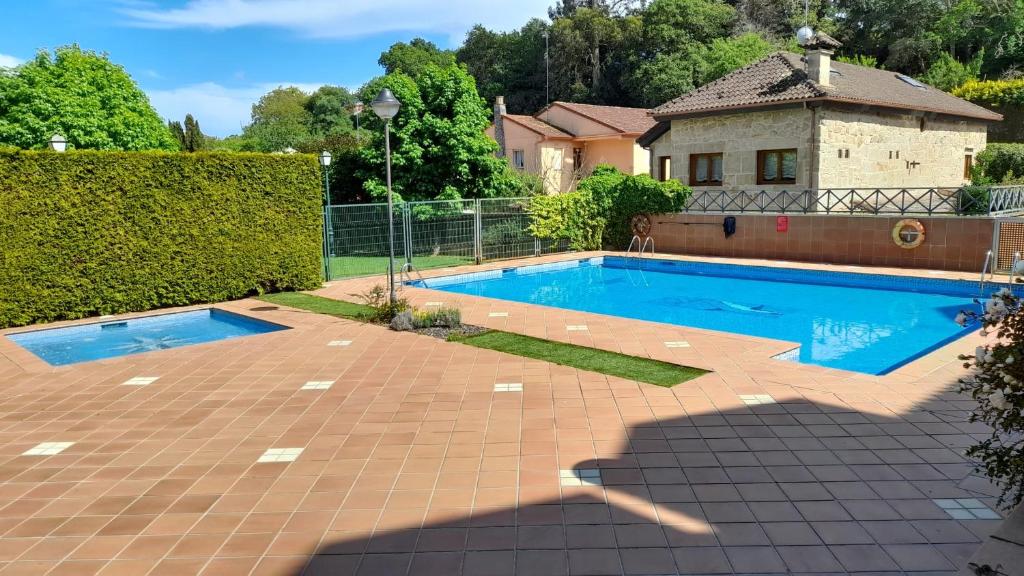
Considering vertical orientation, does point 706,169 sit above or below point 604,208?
above

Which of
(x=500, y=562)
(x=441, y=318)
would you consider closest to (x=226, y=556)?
(x=500, y=562)

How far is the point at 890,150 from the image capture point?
21.0 m

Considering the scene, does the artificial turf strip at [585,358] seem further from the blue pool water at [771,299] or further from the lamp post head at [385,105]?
the lamp post head at [385,105]

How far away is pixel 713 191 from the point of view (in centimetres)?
2062

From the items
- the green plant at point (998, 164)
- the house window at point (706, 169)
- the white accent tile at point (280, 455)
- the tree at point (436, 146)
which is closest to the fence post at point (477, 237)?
the tree at point (436, 146)

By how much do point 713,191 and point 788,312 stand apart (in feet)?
30.7

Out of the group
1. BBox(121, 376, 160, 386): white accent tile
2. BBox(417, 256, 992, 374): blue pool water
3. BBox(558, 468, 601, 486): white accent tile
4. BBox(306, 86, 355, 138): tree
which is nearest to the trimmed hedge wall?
BBox(417, 256, 992, 374): blue pool water

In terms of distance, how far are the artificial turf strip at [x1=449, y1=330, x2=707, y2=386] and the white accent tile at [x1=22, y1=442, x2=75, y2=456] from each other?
440 centimetres

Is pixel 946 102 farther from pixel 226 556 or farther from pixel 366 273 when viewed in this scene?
pixel 226 556

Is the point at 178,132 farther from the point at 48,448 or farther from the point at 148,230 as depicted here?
the point at 48,448

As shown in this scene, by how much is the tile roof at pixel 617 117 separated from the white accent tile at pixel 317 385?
25140 mm

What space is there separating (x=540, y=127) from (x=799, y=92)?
46.2ft

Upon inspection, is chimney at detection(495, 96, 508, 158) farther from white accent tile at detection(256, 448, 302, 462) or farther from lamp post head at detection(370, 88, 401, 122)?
white accent tile at detection(256, 448, 302, 462)

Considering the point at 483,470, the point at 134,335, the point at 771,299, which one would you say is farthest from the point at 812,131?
the point at 483,470
